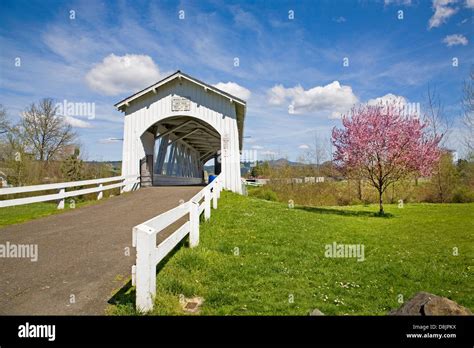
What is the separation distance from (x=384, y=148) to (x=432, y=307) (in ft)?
50.3

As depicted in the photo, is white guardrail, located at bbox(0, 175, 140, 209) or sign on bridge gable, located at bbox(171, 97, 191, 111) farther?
sign on bridge gable, located at bbox(171, 97, 191, 111)

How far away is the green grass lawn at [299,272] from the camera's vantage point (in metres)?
4.51

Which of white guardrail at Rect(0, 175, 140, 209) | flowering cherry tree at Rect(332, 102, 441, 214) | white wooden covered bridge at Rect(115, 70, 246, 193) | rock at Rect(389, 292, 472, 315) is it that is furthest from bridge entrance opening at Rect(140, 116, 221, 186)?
rock at Rect(389, 292, 472, 315)

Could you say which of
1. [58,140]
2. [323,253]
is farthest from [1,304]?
[58,140]

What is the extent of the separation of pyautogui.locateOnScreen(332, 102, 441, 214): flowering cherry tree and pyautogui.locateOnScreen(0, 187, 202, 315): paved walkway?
12660mm

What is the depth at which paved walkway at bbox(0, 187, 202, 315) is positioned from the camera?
3.95 meters

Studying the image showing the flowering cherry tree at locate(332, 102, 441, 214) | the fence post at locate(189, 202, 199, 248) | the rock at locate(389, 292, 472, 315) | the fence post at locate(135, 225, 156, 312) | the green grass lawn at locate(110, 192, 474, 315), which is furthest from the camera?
the flowering cherry tree at locate(332, 102, 441, 214)

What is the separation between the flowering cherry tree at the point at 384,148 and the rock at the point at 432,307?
46.4 ft

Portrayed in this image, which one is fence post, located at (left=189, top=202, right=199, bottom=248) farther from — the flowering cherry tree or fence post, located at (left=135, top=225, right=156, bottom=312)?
the flowering cherry tree

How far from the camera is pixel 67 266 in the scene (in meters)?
5.32

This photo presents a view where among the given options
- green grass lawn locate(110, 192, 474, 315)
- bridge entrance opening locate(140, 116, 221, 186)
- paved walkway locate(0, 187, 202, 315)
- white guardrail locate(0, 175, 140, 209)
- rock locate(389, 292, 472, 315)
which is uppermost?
bridge entrance opening locate(140, 116, 221, 186)
